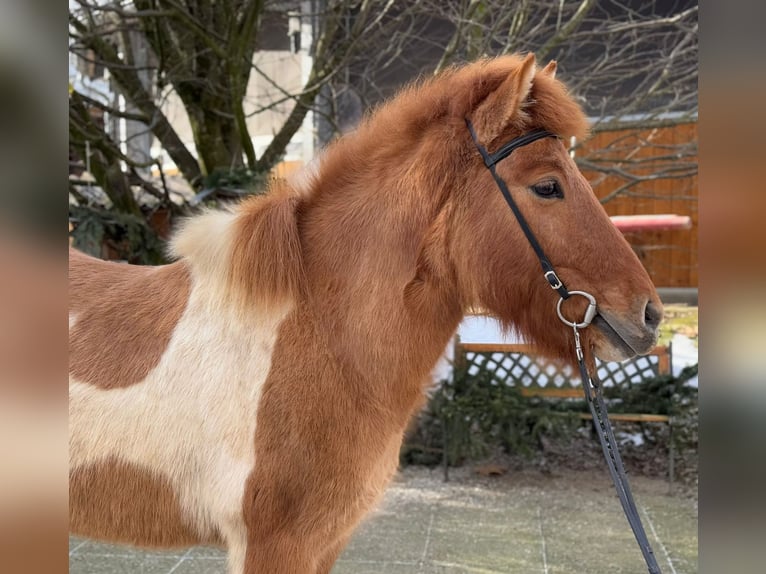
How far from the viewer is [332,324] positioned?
67.4 inches

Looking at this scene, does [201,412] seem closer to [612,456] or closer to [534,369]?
[612,456]

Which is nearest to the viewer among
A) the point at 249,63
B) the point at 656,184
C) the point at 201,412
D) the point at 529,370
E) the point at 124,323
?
the point at 201,412

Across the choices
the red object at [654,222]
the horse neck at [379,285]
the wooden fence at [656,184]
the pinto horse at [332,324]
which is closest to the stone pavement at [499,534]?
the pinto horse at [332,324]

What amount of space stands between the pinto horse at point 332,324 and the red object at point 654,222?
226 inches

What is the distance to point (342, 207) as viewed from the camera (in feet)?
5.87

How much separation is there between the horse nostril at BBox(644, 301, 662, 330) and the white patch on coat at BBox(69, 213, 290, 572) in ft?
3.11

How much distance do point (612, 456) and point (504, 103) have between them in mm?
946

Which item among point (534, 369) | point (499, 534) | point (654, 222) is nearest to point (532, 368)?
point (534, 369)

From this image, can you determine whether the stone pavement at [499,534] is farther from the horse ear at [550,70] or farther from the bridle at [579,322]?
the horse ear at [550,70]

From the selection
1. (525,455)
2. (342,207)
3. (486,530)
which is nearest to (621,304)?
(342,207)

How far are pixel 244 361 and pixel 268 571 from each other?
560 millimetres

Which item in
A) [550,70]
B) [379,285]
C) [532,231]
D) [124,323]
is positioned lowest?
[124,323]

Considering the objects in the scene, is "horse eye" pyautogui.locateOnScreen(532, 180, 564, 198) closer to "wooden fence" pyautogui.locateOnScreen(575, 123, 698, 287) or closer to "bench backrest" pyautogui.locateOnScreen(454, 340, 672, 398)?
"bench backrest" pyautogui.locateOnScreen(454, 340, 672, 398)

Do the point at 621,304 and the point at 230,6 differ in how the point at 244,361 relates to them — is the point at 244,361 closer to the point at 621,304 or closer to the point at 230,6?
the point at 621,304
